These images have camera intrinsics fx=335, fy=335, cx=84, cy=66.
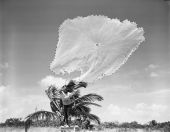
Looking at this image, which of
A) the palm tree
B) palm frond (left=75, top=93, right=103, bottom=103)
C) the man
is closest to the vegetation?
the palm tree

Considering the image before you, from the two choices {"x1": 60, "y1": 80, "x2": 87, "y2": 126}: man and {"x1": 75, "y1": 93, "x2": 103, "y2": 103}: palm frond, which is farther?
{"x1": 75, "y1": 93, "x2": 103, "y2": 103}: palm frond

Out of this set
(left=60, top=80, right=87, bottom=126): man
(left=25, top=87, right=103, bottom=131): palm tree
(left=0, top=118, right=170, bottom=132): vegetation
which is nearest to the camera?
(left=60, top=80, right=87, bottom=126): man

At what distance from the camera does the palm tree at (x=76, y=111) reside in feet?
15.8

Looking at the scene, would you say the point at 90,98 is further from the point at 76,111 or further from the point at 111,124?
the point at 111,124

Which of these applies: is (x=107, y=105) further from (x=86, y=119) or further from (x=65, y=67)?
(x=65, y=67)

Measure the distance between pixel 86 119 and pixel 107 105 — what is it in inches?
23.6

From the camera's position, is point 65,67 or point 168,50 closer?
point 65,67

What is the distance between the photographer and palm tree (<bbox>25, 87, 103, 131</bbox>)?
482 cm

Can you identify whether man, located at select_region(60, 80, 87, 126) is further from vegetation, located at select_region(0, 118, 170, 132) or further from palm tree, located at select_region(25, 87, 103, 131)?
vegetation, located at select_region(0, 118, 170, 132)

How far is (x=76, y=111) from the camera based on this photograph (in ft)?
16.0

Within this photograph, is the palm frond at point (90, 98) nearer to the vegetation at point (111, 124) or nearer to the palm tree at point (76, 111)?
the palm tree at point (76, 111)

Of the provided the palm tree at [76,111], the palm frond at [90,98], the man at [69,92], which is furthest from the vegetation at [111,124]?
the man at [69,92]

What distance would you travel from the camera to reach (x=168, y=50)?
470 centimetres

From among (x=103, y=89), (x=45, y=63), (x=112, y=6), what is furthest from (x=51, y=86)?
(x=112, y=6)
